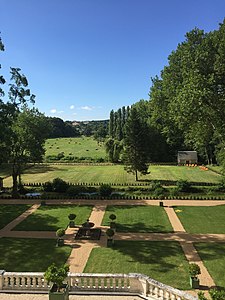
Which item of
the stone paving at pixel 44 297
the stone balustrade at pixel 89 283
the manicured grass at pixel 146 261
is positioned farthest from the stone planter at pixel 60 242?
the stone paving at pixel 44 297

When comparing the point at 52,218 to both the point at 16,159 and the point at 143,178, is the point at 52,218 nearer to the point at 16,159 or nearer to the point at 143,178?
the point at 16,159

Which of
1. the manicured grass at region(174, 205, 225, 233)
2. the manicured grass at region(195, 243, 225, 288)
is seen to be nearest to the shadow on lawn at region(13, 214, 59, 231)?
the manicured grass at region(174, 205, 225, 233)

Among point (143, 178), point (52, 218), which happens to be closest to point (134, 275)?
point (52, 218)

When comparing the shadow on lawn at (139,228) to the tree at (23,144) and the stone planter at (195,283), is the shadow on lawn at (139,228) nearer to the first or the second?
the stone planter at (195,283)

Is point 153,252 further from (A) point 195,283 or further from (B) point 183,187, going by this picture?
(B) point 183,187

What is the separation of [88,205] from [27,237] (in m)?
10.8

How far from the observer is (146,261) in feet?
A: 61.6

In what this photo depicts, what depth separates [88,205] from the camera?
1320 inches

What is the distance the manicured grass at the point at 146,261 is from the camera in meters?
16.8

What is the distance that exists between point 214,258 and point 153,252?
411 cm

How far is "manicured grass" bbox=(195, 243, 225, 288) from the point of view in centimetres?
1670

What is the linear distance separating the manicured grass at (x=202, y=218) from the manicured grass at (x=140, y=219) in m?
1.76

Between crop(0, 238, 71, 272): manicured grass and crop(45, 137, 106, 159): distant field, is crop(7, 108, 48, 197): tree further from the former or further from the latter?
crop(45, 137, 106, 159): distant field

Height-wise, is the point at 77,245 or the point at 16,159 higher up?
the point at 16,159
